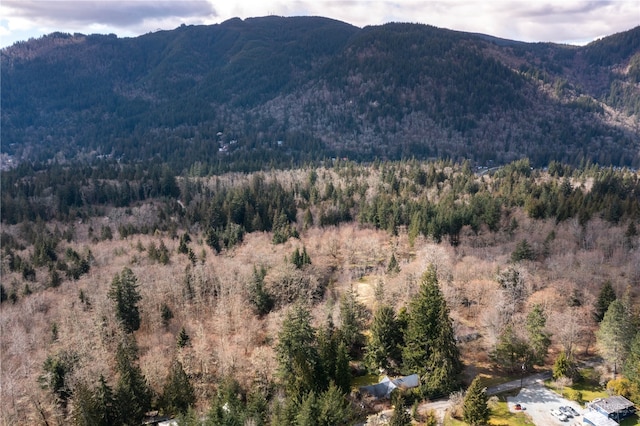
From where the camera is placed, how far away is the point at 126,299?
56.8 m

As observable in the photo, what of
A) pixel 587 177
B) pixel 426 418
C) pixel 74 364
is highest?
pixel 587 177

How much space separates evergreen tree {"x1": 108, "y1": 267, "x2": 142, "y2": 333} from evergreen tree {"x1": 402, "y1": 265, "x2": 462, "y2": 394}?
34459 mm

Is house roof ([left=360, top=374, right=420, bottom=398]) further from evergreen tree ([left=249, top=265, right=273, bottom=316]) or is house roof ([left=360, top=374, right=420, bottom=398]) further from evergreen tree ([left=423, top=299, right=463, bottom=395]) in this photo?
evergreen tree ([left=249, top=265, right=273, bottom=316])

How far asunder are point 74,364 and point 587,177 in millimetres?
130288

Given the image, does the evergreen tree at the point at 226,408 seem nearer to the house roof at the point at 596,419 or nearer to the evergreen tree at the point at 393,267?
the evergreen tree at the point at 393,267

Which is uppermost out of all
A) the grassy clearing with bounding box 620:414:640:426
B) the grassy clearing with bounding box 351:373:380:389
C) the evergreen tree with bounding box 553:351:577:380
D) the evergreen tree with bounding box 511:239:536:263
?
the evergreen tree with bounding box 511:239:536:263

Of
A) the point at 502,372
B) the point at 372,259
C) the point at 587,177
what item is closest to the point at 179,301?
the point at 372,259

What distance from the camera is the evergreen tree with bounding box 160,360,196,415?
42.9m

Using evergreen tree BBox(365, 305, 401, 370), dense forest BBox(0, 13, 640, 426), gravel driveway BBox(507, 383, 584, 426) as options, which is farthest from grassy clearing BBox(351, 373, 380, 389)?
gravel driveway BBox(507, 383, 584, 426)

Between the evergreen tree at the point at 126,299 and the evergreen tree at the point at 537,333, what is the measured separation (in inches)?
1878

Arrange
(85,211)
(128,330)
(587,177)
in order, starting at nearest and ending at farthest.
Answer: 1. (128,330)
2. (85,211)
3. (587,177)

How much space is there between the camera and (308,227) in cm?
9581

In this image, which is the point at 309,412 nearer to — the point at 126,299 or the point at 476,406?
the point at 476,406

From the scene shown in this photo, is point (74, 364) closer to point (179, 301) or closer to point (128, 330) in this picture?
point (128, 330)
